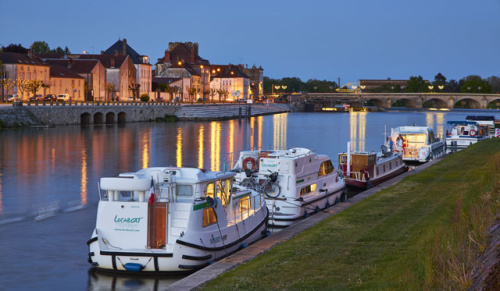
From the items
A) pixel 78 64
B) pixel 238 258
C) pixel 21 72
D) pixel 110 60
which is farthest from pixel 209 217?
pixel 110 60

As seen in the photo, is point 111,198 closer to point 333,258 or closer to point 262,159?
point 333,258

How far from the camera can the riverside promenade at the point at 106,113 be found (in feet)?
279

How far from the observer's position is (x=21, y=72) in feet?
348

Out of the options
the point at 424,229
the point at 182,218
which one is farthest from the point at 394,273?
the point at 182,218

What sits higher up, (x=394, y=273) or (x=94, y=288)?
(x=394, y=273)

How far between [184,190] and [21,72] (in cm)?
9368

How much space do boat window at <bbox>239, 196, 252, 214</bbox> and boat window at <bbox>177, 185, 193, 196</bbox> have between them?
10.7 feet

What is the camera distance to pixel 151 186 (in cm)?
1895

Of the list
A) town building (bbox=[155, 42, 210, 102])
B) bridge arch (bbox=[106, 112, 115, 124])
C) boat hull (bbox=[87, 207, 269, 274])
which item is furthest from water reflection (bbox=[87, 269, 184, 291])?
town building (bbox=[155, 42, 210, 102])

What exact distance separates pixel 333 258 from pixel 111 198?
6.67m

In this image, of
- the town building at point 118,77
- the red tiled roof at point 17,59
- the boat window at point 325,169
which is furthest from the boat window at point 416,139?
the town building at point 118,77

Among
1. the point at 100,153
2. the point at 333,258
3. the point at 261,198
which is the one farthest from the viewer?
the point at 100,153

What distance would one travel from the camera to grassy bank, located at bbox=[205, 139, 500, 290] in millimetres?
12750

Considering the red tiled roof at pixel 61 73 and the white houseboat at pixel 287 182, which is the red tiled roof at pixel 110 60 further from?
the white houseboat at pixel 287 182
